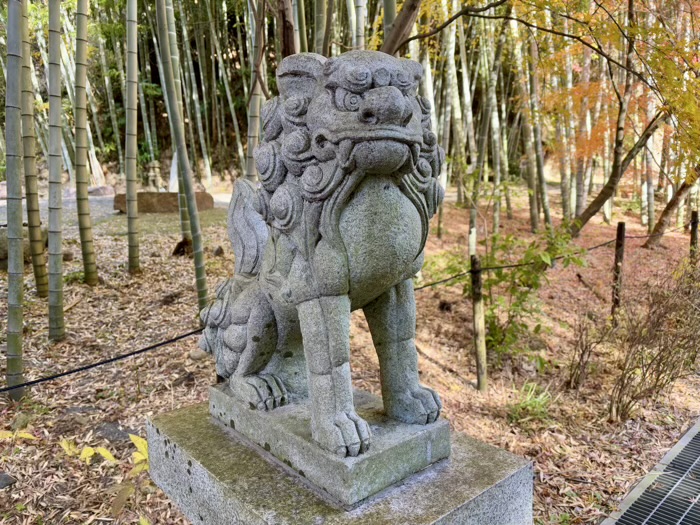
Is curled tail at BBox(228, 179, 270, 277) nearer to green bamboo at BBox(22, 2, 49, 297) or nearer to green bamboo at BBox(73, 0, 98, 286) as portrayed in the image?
green bamboo at BBox(22, 2, 49, 297)

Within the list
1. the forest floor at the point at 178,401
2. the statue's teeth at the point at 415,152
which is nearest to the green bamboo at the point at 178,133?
the forest floor at the point at 178,401

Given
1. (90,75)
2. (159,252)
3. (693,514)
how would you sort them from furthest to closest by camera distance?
1. (90,75)
2. (159,252)
3. (693,514)

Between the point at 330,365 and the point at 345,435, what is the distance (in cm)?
21

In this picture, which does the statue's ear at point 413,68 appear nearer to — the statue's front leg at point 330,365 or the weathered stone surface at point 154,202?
the statue's front leg at point 330,365

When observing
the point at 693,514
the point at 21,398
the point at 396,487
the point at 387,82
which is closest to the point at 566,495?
the point at 693,514

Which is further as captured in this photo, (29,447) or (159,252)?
(159,252)

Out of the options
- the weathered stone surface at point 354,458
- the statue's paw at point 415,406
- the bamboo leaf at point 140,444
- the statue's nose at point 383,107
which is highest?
the statue's nose at point 383,107

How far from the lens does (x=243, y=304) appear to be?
188 cm

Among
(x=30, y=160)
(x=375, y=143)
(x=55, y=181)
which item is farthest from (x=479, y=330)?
(x=30, y=160)

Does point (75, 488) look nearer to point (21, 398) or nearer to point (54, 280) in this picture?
point (21, 398)

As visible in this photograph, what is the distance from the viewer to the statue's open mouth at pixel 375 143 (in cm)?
135

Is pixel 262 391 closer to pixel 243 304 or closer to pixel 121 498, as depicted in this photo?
pixel 243 304

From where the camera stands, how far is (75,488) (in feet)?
8.55

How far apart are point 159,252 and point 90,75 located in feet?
36.5
